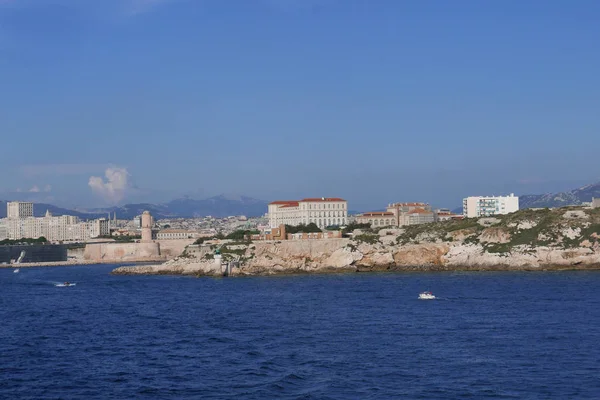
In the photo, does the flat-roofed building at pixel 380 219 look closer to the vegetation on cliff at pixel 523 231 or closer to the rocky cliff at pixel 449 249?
the rocky cliff at pixel 449 249

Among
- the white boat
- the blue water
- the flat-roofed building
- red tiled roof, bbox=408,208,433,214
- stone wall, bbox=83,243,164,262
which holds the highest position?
red tiled roof, bbox=408,208,433,214

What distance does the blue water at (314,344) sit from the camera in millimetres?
24625

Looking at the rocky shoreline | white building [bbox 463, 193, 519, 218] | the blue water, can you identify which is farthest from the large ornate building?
the blue water

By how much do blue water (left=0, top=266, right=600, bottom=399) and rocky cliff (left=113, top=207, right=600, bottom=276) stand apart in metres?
13.4

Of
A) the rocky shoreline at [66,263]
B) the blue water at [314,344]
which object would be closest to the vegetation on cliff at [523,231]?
the blue water at [314,344]

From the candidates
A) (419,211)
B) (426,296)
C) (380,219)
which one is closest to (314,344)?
(426,296)

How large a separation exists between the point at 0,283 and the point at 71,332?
45850 mm

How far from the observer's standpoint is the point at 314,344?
3197 cm

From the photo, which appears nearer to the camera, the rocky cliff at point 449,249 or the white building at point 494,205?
the rocky cliff at point 449,249

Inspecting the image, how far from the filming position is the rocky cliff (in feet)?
224

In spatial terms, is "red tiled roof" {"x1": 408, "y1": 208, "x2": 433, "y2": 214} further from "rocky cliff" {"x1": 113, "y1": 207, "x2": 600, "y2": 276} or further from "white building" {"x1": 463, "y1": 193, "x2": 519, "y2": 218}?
"rocky cliff" {"x1": 113, "y1": 207, "x2": 600, "y2": 276}

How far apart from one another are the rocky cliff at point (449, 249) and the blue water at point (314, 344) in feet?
44.0

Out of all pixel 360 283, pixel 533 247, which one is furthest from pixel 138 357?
pixel 533 247

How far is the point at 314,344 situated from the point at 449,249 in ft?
138
